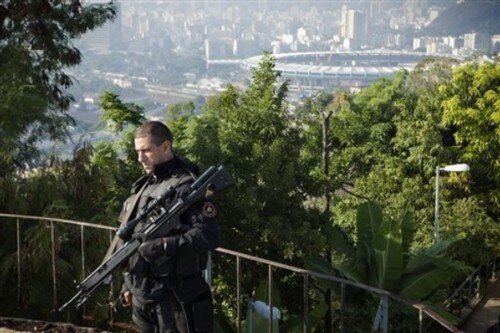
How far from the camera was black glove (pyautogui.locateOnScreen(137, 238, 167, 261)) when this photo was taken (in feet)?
10.5

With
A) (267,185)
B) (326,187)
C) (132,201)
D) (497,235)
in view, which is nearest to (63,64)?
(267,185)

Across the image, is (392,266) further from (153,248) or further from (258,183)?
(258,183)

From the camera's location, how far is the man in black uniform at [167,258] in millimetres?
3236

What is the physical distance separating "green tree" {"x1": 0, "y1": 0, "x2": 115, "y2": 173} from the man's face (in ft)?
15.0

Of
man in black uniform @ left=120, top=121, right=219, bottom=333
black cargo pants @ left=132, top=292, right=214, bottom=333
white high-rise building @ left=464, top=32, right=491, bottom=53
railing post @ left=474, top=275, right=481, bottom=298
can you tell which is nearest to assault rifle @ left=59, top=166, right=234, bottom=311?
Result: man in black uniform @ left=120, top=121, right=219, bottom=333

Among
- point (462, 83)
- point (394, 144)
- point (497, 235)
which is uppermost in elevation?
point (462, 83)

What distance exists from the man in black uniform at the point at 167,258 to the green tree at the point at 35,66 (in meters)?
4.57

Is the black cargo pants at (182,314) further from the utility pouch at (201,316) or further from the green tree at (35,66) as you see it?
the green tree at (35,66)

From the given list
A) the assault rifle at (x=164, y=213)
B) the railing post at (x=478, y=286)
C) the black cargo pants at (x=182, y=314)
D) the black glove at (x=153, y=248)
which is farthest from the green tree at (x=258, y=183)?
the black glove at (x=153, y=248)

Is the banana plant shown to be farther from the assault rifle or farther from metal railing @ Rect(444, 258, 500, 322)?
metal railing @ Rect(444, 258, 500, 322)

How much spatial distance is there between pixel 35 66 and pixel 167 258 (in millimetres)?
7688

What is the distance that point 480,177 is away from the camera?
18.9m

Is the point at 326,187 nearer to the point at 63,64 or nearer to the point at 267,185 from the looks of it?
the point at 267,185

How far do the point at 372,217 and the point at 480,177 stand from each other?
35.9 feet
